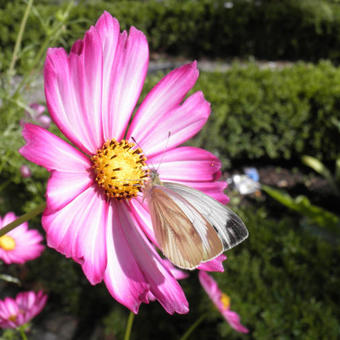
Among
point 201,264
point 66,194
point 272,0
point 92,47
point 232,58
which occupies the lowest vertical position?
point 232,58

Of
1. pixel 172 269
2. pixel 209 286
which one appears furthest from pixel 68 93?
pixel 209 286

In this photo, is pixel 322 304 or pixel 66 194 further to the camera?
pixel 322 304

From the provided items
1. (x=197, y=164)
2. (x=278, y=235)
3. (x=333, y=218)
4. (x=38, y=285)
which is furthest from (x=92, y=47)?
(x=333, y=218)

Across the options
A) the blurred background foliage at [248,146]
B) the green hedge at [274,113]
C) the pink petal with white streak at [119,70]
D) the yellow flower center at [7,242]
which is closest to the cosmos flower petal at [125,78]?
the pink petal with white streak at [119,70]

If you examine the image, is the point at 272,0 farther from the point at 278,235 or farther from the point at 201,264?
the point at 201,264

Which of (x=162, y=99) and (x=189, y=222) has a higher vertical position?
(x=162, y=99)

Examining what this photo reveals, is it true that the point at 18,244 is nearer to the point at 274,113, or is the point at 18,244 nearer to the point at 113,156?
the point at 113,156
